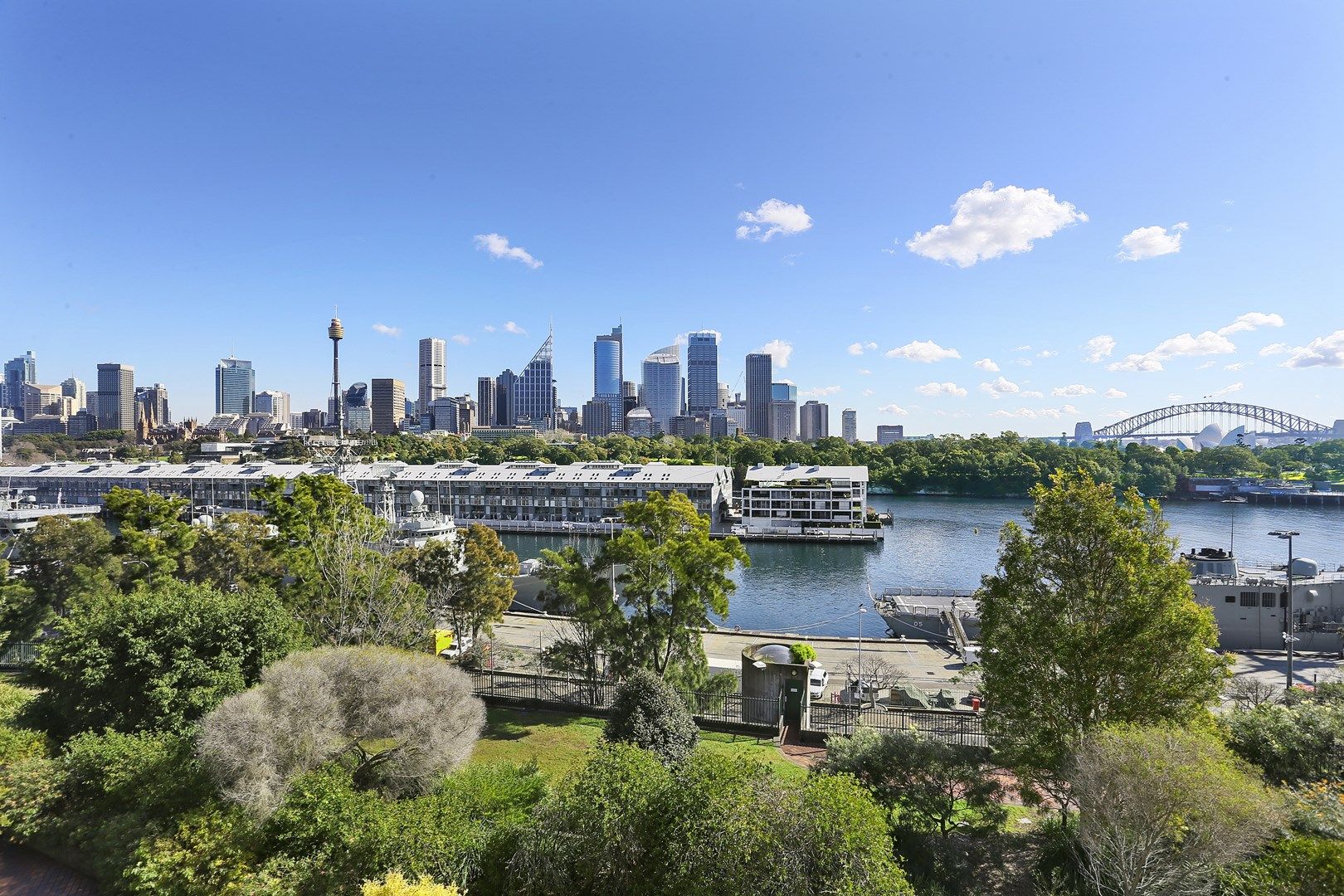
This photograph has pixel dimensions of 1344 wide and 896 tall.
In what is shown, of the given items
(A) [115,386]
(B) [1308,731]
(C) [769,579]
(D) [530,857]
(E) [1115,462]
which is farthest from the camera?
(A) [115,386]

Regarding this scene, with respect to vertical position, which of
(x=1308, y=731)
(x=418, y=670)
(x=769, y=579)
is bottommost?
(x=769, y=579)

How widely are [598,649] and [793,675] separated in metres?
4.54

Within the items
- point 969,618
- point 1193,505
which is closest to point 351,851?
point 969,618

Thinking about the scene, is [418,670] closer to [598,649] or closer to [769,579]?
[598,649]

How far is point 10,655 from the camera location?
18.4 metres

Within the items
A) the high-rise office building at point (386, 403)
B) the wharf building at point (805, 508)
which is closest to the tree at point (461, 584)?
the wharf building at point (805, 508)

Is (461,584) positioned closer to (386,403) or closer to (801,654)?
(801,654)

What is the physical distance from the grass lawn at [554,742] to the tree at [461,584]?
4.90 metres

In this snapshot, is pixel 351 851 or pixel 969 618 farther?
pixel 969 618

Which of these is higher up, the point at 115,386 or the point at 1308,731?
the point at 115,386

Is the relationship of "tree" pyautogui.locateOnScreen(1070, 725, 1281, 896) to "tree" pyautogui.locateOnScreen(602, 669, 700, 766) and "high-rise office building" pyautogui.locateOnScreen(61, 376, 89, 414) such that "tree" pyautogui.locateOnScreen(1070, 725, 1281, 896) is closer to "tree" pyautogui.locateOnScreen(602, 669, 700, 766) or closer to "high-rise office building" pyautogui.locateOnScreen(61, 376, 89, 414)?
"tree" pyautogui.locateOnScreen(602, 669, 700, 766)

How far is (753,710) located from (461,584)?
9453mm

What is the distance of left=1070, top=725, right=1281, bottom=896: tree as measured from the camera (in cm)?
621

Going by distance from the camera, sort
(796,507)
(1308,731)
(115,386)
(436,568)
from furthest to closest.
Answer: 1. (115,386)
2. (796,507)
3. (436,568)
4. (1308,731)
